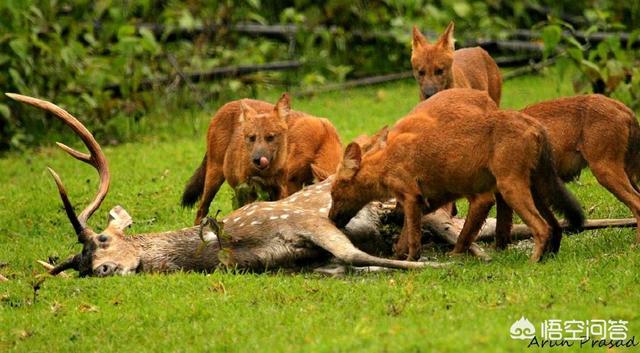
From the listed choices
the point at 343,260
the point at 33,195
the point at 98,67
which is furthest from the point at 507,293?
the point at 98,67

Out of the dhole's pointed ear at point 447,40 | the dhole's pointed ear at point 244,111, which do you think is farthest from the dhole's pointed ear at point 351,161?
the dhole's pointed ear at point 447,40

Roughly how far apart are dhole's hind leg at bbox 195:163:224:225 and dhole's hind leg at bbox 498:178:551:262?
337 centimetres

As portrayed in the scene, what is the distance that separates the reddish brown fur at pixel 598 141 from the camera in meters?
9.23

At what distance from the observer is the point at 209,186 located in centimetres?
1127

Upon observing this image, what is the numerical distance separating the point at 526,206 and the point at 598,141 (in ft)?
3.28

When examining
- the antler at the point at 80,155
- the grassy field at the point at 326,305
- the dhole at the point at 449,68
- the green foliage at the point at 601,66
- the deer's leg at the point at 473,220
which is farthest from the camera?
the green foliage at the point at 601,66

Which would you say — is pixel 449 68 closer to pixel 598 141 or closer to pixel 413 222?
pixel 598 141

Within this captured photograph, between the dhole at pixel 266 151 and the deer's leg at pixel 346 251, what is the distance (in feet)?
4.83

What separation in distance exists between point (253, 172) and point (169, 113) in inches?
231

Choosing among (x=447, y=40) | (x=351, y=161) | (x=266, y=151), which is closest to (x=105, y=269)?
(x=351, y=161)

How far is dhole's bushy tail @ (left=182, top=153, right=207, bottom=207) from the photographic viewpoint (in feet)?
37.8

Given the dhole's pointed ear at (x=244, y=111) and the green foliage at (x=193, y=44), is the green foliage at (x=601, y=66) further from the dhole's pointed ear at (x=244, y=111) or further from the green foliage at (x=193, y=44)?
the dhole's pointed ear at (x=244, y=111)

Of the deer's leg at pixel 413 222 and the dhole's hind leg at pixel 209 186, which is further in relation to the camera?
the dhole's hind leg at pixel 209 186

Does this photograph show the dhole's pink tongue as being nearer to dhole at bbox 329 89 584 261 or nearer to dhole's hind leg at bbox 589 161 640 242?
dhole at bbox 329 89 584 261
